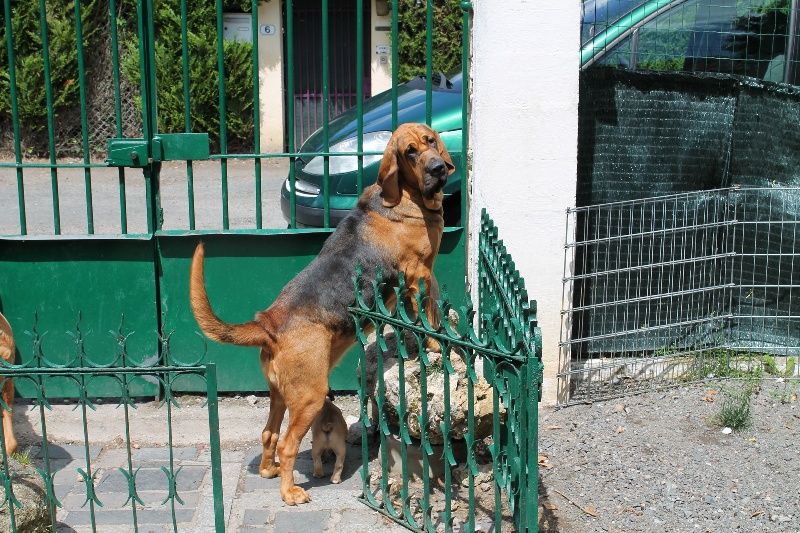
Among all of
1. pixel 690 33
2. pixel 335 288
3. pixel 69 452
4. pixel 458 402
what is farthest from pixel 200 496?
pixel 690 33

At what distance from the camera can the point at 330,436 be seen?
16.5ft

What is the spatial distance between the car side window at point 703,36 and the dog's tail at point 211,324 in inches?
124

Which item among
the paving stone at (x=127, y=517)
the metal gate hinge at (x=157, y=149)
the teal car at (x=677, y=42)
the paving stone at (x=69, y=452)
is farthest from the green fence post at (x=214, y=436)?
the metal gate hinge at (x=157, y=149)

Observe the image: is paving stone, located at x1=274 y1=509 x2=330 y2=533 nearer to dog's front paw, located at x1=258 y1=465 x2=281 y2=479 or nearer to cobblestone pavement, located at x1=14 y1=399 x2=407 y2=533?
cobblestone pavement, located at x1=14 y1=399 x2=407 y2=533

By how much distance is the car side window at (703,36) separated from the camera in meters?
6.16

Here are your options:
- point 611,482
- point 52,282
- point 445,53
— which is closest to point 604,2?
point 611,482

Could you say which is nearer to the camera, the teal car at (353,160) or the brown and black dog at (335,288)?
the brown and black dog at (335,288)

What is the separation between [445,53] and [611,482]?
445 inches

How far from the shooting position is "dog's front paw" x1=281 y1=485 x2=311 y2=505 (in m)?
4.82

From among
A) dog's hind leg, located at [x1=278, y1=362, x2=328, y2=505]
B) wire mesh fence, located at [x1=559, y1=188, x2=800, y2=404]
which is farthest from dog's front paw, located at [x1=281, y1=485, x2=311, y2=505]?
wire mesh fence, located at [x1=559, y1=188, x2=800, y2=404]

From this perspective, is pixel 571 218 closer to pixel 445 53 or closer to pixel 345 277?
pixel 345 277

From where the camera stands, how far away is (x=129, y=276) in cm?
613

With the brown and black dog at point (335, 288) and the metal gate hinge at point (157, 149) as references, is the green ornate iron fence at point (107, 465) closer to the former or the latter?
the brown and black dog at point (335, 288)

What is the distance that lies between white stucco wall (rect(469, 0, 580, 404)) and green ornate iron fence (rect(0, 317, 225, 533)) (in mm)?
2183
